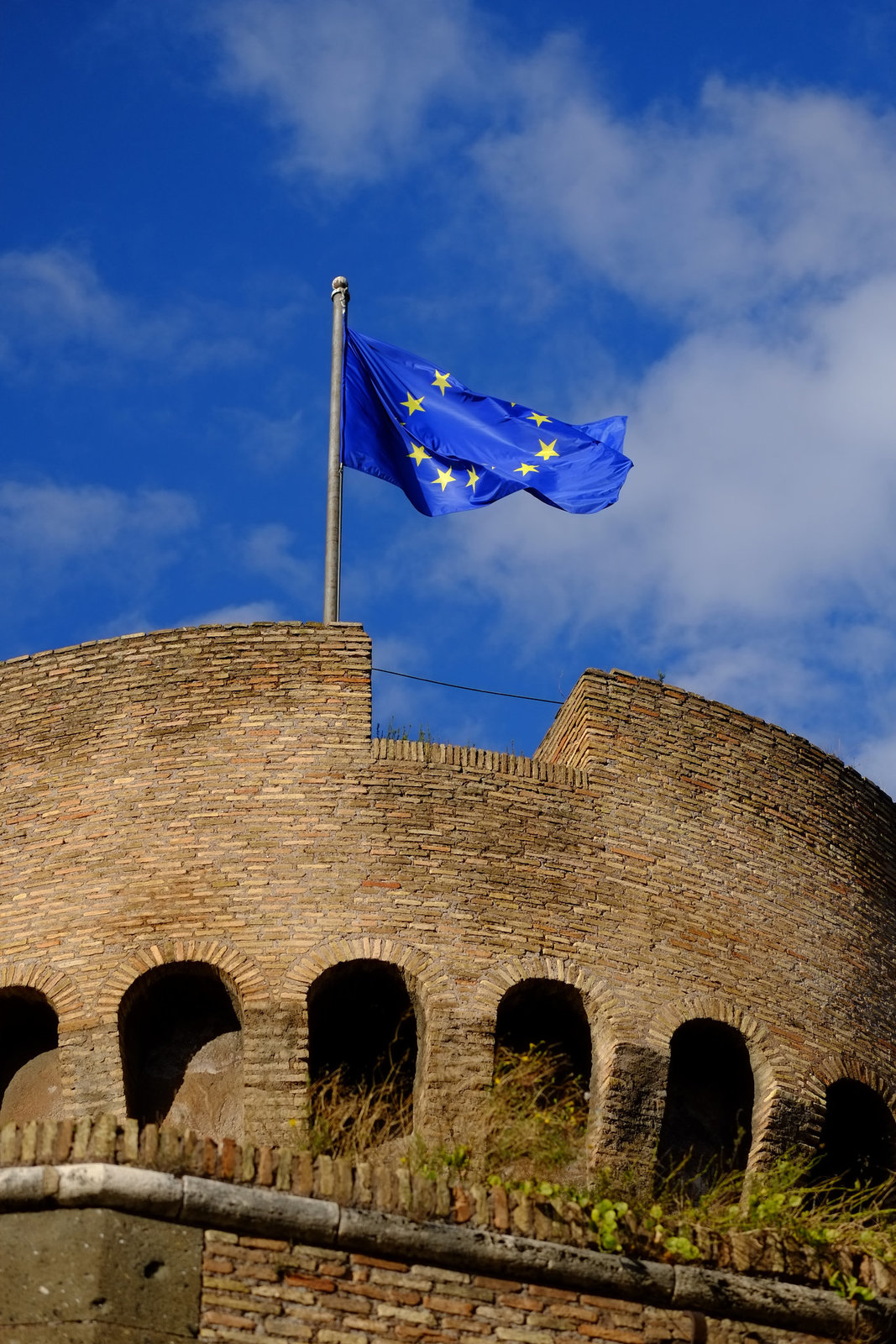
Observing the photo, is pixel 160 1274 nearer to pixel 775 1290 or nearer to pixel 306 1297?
pixel 306 1297

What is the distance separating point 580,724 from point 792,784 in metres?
1.70

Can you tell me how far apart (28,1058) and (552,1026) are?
11.3 ft

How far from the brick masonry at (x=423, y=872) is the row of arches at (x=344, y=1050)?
14cm

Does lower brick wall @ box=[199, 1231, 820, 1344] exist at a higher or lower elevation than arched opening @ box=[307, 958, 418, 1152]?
lower

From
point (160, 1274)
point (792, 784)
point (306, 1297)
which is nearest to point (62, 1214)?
point (160, 1274)

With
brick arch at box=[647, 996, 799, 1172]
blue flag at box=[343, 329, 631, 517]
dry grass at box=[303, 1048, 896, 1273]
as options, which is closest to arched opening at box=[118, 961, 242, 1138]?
dry grass at box=[303, 1048, 896, 1273]

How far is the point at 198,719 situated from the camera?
575 inches

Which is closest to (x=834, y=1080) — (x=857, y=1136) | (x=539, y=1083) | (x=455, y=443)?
(x=857, y=1136)

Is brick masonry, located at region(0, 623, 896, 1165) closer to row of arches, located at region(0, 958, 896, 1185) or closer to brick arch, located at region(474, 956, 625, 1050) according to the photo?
brick arch, located at region(474, 956, 625, 1050)

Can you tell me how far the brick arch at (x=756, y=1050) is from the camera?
544 inches

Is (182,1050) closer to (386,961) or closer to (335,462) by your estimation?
(386,961)

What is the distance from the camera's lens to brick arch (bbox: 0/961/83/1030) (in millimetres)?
13453

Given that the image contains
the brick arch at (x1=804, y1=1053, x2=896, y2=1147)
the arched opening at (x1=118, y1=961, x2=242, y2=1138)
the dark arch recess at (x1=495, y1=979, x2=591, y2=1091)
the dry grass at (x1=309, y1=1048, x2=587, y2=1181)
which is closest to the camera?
the dry grass at (x1=309, y1=1048, x2=587, y2=1181)

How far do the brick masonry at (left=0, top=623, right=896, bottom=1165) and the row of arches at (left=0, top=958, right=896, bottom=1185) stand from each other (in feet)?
0.47
